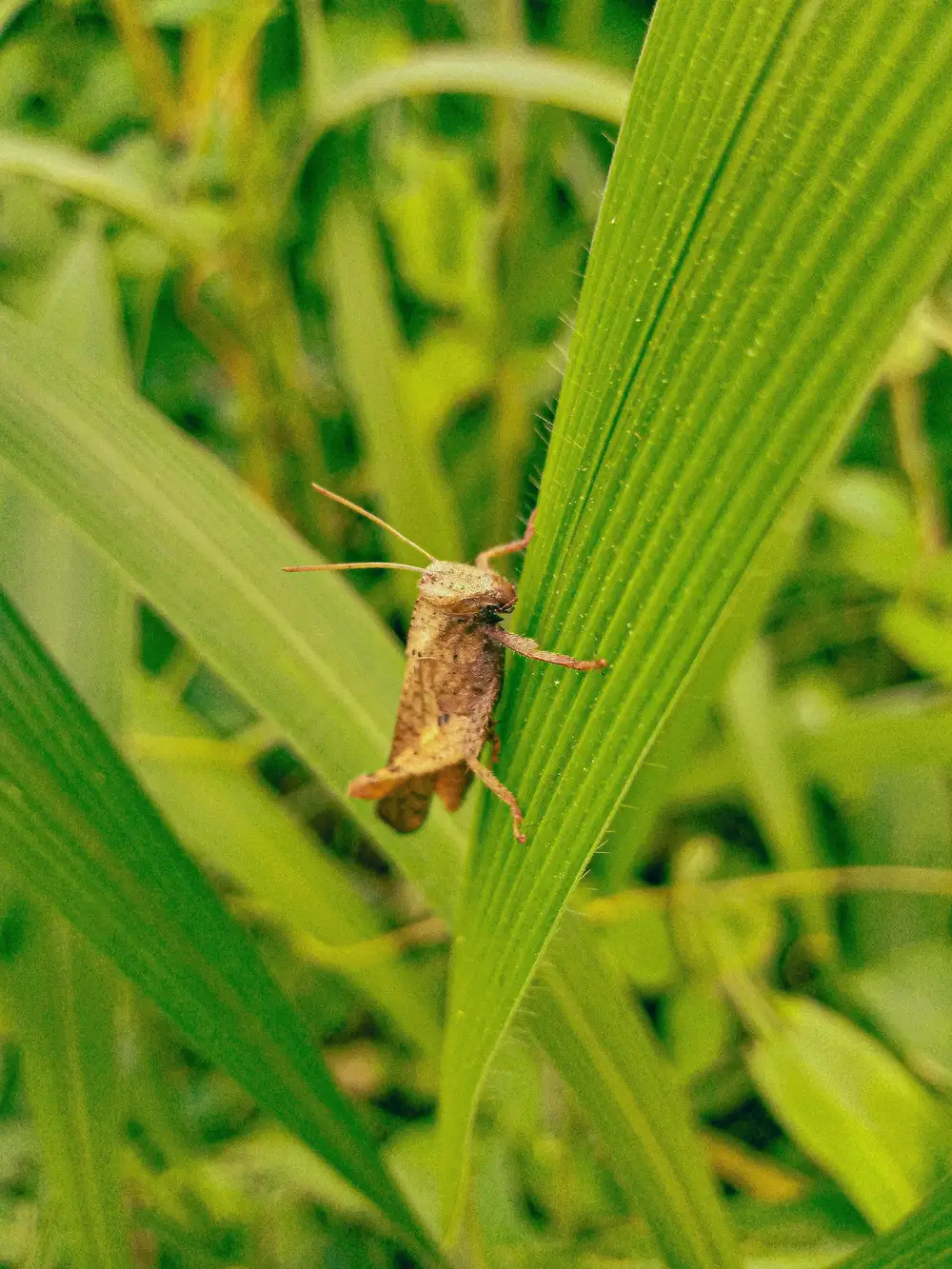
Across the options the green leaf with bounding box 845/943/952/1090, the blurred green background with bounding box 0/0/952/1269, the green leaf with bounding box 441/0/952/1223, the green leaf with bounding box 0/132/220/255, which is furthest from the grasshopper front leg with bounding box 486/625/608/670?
the green leaf with bounding box 0/132/220/255

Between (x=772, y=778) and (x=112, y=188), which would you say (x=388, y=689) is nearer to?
(x=772, y=778)

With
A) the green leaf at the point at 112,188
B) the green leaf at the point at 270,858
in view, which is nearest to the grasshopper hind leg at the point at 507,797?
the green leaf at the point at 270,858

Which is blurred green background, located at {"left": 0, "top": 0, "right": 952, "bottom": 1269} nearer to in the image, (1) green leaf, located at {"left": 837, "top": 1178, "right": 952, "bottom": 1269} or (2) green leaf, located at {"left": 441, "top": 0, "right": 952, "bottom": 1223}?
(1) green leaf, located at {"left": 837, "top": 1178, "right": 952, "bottom": 1269}

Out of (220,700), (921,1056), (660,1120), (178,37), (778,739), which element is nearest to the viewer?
(660,1120)

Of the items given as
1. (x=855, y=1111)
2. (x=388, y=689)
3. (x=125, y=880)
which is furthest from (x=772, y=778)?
(x=125, y=880)

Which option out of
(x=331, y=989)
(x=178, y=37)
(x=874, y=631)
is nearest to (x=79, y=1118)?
(x=331, y=989)

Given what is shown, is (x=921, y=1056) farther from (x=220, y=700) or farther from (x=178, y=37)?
(x=178, y=37)
